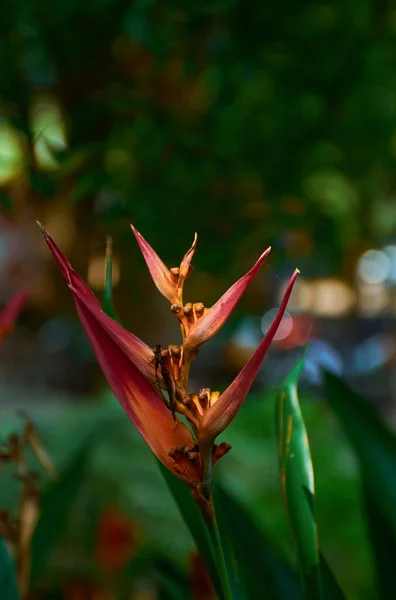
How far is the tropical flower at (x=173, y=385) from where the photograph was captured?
0.45m

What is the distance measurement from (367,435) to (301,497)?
0.28 metres

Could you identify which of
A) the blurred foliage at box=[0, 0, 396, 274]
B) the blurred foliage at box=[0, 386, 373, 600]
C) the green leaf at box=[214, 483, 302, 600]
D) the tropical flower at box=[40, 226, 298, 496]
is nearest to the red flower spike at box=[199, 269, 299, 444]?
Answer: the tropical flower at box=[40, 226, 298, 496]

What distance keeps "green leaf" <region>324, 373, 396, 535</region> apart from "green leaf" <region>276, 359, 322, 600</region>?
240 millimetres

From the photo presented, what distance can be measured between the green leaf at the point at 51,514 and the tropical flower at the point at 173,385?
1.66 ft

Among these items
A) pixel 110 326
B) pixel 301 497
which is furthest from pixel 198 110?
pixel 110 326

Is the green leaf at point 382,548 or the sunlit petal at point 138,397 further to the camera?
the green leaf at point 382,548

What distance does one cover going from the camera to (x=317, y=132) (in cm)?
190

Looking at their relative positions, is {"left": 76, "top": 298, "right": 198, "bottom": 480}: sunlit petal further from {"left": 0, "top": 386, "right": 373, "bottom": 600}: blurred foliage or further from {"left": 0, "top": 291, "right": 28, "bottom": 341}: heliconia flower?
{"left": 0, "top": 386, "right": 373, "bottom": 600}: blurred foliage

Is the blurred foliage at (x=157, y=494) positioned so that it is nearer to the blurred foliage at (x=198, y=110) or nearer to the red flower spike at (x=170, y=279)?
the blurred foliage at (x=198, y=110)

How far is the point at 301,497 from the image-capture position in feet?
2.06

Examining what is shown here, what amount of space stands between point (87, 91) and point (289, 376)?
123cm

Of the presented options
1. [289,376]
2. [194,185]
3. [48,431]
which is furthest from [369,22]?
[48,431]

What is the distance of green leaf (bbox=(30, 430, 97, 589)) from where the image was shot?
92cm

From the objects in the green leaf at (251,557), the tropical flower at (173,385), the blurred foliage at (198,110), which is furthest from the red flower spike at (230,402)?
the blurred foliage at (198,110)
